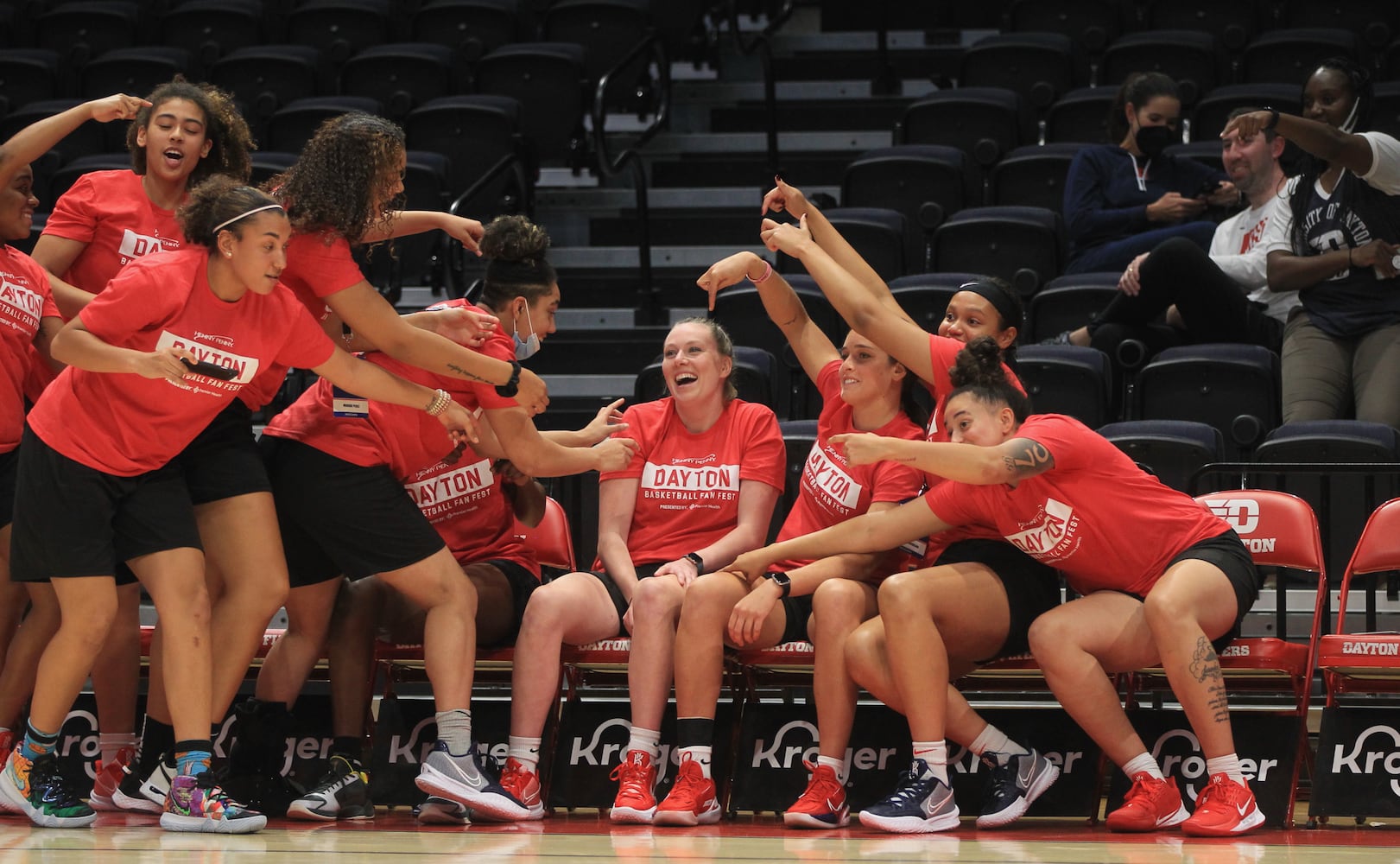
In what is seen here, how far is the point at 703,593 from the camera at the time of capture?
13.6 ft

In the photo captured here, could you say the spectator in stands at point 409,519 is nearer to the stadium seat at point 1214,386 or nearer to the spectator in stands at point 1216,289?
the stadium seat at point 1214,386

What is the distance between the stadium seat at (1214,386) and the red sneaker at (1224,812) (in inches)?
84.0

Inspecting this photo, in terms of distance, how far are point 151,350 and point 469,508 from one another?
3.66ft

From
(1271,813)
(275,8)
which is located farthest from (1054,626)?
(275,8)

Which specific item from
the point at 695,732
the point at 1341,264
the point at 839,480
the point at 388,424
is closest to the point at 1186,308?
the point at 1341,264

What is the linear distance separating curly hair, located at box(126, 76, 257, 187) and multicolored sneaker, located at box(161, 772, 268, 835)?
1670mm

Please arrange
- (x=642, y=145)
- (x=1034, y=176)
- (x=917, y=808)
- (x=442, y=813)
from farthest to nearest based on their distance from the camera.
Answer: (x=642, y=145), (x=1034, y=176), (x=442, y=813), (x=917, y=808)

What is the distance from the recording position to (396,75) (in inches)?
366

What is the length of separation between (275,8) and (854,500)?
773cm

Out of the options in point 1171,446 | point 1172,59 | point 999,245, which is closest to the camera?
point 1171,446

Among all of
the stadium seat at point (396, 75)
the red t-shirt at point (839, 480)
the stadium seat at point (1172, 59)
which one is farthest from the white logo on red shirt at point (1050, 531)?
the stadium seat at point (396, 75)

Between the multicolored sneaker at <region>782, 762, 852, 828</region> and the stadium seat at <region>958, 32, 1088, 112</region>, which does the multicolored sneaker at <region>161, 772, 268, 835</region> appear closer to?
the multicolored sneaker at <region>782, 762, 852, 828</region>

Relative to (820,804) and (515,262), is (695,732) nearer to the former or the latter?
(820,804)

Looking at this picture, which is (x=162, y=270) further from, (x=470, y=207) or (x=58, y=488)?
(x=470, y=207)
